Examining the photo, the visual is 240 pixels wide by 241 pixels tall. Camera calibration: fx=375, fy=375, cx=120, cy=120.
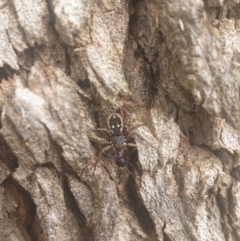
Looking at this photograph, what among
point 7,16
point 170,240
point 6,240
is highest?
point 7,16

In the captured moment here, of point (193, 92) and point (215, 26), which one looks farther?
point (215, 26)

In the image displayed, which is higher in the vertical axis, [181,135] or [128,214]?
[181,135]

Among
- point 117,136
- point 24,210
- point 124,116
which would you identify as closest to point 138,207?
point 117,136

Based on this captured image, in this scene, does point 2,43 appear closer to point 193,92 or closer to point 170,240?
point 193,92

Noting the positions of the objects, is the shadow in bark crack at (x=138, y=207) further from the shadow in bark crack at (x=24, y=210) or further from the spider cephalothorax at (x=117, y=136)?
the shadow in bark crack at (x=24, y=210)

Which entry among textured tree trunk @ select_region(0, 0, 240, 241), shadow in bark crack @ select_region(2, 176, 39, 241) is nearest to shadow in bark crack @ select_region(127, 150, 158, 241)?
textured tree trunk @ select_region(0, 0, 240, 241)

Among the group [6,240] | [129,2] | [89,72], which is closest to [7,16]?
[89,72]

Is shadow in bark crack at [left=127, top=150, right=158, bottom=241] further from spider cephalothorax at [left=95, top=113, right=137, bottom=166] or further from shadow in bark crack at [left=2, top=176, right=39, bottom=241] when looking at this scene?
shadow in bark crack at [left=2, top=176, right=39, bottom=241]
